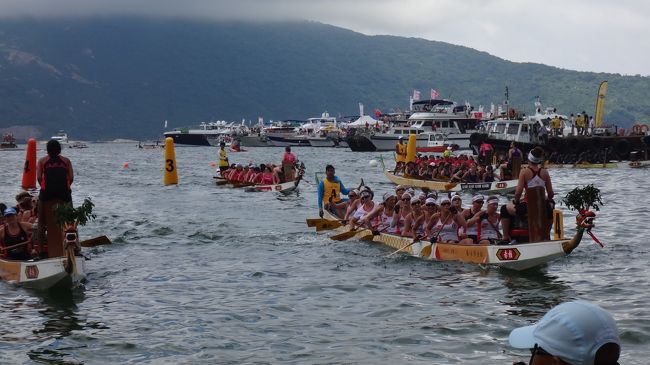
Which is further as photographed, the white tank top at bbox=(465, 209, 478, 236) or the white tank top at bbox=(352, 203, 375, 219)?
the white tank top at bbox=(352, 203, 375, 219)

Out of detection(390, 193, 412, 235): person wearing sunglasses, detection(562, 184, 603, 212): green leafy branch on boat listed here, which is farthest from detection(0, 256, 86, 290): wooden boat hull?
detection(562, 184, 603, 212): green leafy branch on boat

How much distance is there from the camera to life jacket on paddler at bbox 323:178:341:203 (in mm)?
26750

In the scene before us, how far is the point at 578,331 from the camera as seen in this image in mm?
4176

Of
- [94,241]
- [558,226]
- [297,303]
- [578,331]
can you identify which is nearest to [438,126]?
[94,241]

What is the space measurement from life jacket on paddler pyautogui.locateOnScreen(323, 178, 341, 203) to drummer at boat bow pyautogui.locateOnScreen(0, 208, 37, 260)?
10.4m

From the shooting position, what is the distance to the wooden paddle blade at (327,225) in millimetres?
25256

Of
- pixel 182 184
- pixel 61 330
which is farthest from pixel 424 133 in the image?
pixel 61 330

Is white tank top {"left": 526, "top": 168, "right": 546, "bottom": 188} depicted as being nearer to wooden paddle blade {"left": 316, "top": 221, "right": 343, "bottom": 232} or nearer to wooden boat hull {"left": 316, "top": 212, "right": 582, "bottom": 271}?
wooden boat hull {"left": 316, "top": 212, "right": 582, "bottom": 271}

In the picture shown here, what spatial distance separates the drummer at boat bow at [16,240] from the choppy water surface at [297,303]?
3.46 feet

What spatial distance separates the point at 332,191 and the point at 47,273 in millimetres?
11537

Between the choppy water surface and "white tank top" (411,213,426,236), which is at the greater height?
"white tank top" (411,213,426,236)

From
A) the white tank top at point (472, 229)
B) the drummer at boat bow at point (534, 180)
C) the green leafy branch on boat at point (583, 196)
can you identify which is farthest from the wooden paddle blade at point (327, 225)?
the green leafy branch on boat at point (583, 196)

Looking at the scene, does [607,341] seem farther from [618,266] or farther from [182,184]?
[182,184]

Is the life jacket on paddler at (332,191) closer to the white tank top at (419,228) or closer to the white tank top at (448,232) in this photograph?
the white tank top at (419,228)
